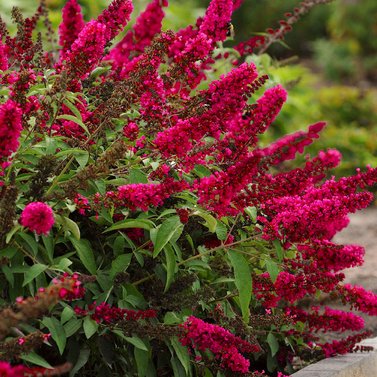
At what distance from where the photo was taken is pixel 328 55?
26297 millimetres

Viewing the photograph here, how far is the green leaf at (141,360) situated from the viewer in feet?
10.9

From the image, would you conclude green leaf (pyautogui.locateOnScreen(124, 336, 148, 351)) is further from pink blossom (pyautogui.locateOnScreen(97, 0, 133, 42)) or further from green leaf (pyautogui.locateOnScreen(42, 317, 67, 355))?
pink blossom (pyautogui.locateOnScreen(97, 0, 133, 42))

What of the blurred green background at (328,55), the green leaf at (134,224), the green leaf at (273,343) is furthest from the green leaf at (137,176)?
the blurred green background at (328,55)

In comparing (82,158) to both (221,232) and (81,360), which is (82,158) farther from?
(81,360)

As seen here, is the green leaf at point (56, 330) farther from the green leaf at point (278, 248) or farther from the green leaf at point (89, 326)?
the green leaf at point (278, 248)

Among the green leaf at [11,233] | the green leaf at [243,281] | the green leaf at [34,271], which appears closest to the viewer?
the green leaf at [11,233]

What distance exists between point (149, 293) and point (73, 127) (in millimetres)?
711

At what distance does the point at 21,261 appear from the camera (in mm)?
3174

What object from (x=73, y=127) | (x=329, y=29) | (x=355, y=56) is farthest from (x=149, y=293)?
(x=329, y=29)

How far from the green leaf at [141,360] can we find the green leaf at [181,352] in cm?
13

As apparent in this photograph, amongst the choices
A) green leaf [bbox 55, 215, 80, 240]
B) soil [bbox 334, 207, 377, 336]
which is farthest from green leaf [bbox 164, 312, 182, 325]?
soil [bbox 334, 207, 377, 336]

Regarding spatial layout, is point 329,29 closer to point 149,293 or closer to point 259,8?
point 259,8

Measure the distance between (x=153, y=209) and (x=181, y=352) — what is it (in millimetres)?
550

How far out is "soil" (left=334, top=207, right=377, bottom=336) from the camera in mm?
6884
